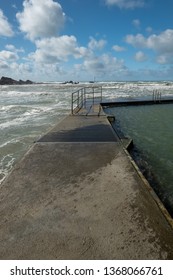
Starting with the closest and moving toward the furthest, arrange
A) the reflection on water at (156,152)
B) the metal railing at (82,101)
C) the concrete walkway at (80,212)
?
the concrete walkway at (80,212) → the reflection on water at (156,152) → the metal railing at (82,101)

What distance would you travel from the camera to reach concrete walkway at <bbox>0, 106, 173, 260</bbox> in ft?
7.11

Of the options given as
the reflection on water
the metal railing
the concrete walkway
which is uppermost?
the metal railing

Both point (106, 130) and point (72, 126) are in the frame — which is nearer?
point (106, 130)

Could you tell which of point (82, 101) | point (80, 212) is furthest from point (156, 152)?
point (82, 101)

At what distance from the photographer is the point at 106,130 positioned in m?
7.51

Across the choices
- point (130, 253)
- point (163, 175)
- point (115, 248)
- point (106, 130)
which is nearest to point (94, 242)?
point (115, 248)

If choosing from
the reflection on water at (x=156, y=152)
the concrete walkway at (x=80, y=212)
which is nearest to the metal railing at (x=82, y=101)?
the reflection on water at (x=156, y=152)

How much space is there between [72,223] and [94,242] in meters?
0.38

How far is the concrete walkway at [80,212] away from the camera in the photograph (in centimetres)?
217

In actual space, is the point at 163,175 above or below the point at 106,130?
below

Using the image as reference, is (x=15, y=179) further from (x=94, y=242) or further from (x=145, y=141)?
(x=145, y=141)

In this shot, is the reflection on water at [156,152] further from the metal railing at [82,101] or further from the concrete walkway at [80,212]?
the metal railing at [82,101]

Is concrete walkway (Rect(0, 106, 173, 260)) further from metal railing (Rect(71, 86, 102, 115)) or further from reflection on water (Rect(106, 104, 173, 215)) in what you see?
metal railing (Rect(71, 86, 102, 115))

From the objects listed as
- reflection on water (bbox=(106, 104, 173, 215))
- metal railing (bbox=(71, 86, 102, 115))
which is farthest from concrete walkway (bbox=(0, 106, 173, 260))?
metal railing (bbox=(71, 86, 102, 115))
